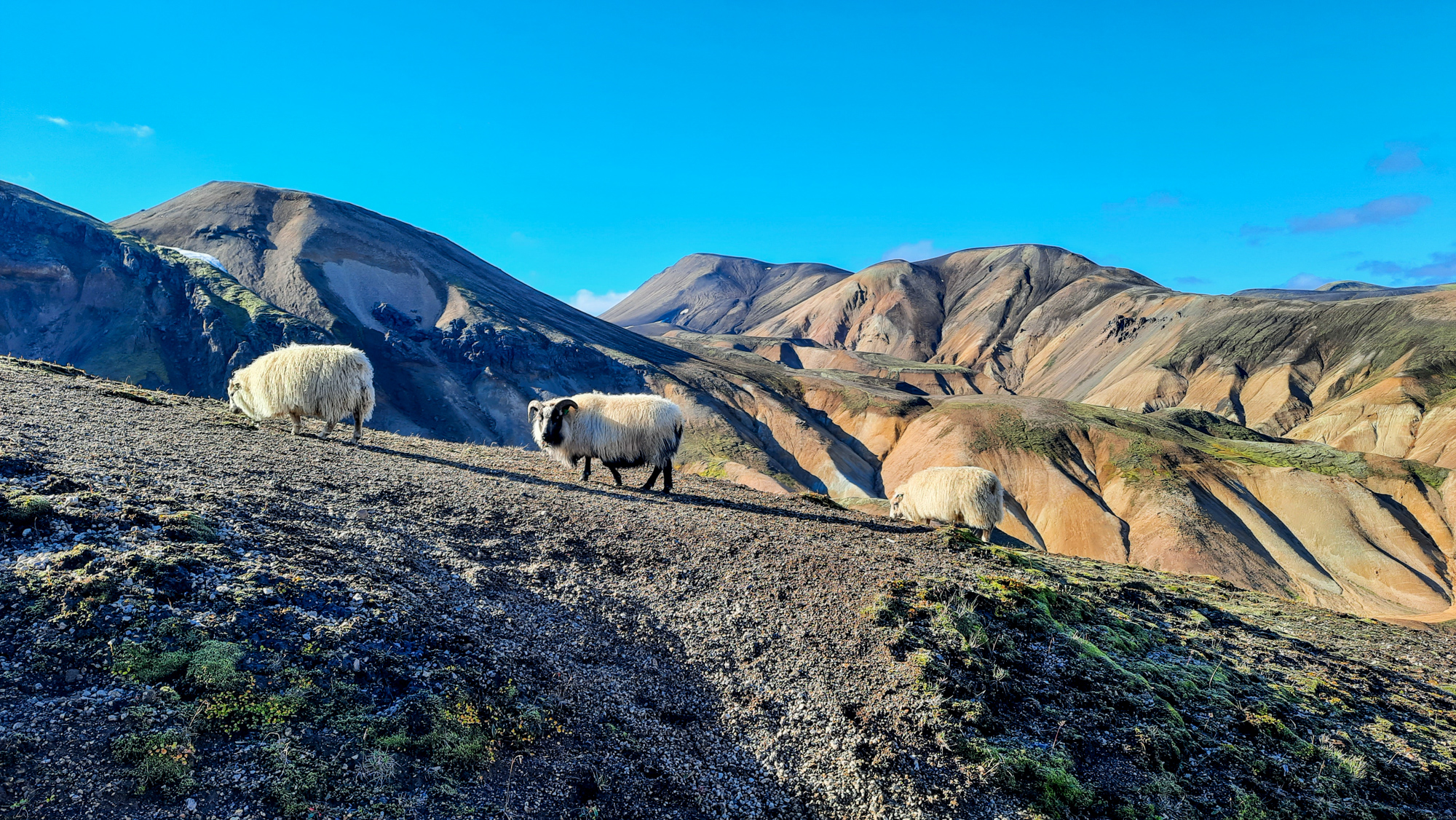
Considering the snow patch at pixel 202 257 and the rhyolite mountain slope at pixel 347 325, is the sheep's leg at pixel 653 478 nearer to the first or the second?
the rhyolite mountain slope at pixel 347 325

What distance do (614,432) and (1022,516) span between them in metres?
54.5

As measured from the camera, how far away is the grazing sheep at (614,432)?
52.0 feet

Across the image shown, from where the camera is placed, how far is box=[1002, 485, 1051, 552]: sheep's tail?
5694 centimetres

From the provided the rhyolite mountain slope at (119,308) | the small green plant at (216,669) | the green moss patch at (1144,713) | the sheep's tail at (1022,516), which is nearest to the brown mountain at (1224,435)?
the sheep's tail at (1022,516)

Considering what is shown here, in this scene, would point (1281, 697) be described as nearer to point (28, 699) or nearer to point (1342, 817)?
point (1342, 817)

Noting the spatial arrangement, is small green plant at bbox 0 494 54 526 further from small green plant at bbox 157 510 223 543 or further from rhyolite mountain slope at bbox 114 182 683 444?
rhyolite mountain slope at bbox 114 182 683 444

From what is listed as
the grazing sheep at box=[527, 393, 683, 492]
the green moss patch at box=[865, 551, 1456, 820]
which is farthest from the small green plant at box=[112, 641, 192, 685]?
the grazing sheep at box=[527, 393, 683, 492]

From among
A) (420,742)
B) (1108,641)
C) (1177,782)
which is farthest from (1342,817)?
(420,742)

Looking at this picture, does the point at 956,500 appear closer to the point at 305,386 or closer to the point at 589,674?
the point at 589,674

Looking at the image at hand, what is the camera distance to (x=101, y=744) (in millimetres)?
4668

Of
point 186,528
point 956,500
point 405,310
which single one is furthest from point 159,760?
point 405,310

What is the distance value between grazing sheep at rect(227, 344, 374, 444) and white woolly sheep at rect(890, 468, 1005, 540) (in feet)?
56.0

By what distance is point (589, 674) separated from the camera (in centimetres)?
741

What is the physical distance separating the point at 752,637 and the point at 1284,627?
11271 millimetres
